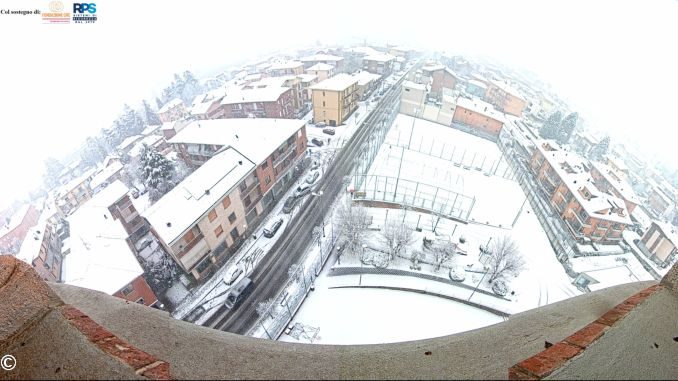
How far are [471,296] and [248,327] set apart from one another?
52.0ft

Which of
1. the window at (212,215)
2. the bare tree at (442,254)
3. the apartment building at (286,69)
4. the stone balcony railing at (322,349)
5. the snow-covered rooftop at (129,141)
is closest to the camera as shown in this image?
the stone balcony railing at (322,349)

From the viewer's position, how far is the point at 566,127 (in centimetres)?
4366

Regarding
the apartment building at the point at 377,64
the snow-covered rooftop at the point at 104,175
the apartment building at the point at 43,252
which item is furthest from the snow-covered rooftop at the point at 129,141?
the apartment building at the point at 377,64

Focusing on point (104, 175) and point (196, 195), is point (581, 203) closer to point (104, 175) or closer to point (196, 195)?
point (196, 195)

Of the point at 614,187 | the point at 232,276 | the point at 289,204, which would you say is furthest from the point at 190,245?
the point at 614,187

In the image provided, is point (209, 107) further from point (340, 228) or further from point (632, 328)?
point (632, 328)

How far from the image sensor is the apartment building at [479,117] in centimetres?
3938

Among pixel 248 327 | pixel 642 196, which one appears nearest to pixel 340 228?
pixel 248 327

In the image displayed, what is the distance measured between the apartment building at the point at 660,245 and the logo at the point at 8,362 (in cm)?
4103

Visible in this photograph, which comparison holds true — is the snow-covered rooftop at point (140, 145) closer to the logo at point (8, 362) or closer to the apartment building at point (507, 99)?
the logo at point (8, 362)

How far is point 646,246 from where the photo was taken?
2581 centimetres

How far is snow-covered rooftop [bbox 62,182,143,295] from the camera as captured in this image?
14633 mm

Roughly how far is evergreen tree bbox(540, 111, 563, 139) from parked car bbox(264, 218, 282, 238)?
4955cm

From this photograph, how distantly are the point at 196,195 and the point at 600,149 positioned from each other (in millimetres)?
61741
